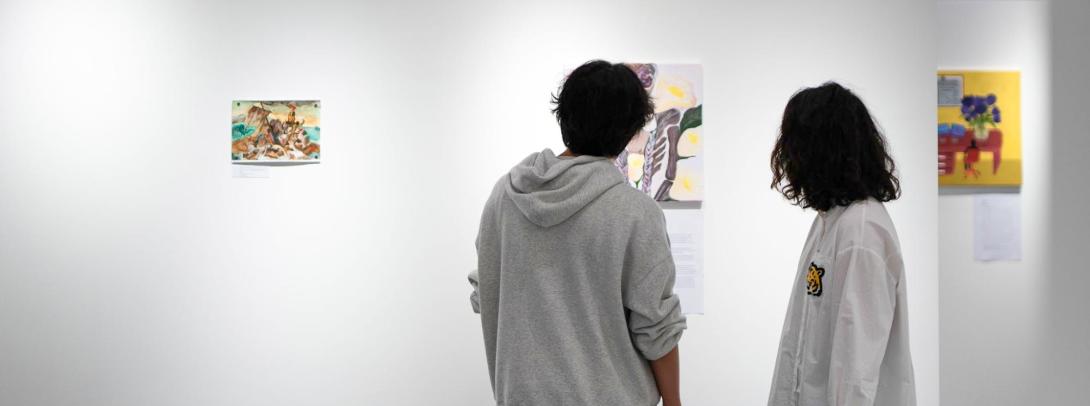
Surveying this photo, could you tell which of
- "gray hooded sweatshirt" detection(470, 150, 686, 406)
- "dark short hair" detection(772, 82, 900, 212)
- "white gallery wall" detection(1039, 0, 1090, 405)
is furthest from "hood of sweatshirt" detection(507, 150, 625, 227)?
"white gallery wall" detection(1039, 0, 1090, 405)

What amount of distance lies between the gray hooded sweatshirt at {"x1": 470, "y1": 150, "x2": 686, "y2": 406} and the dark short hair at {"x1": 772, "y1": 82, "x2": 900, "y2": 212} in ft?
1.21

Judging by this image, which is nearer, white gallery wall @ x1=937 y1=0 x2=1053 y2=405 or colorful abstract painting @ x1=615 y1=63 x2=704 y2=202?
white gallery wall @ x1=937 y1=0 x2=1053 y2=405

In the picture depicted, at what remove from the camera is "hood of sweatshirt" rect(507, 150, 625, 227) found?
1636mm

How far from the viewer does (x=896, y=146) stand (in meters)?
3.35

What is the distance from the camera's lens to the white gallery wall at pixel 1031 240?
2928mm

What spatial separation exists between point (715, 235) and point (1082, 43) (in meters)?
1.51

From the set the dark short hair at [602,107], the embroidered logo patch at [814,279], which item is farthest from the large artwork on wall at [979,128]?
the dark short hair at [602,107]

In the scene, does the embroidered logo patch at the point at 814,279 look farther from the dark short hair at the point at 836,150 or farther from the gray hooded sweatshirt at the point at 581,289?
the gray hooded sweatshirt at the point at 581,289

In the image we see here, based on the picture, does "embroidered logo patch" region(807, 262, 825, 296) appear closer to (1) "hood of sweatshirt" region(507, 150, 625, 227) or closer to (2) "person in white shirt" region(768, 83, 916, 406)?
(2) "person in white shirt" region(768, 83, 916, 406)

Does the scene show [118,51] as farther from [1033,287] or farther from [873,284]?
[1033,287]

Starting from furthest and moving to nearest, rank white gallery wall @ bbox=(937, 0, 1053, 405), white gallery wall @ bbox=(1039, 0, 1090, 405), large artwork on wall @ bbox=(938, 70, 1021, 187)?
large artwork on wall @ bbox=(938, 70, 1021, 187), white gallery wall @ bbox=(937, 0, 1053, 405), white gallery wall @ bbox=(1039, 0, 1090, 405)

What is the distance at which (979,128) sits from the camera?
10.9ft

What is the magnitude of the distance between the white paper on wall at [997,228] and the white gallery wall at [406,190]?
192 millimetres

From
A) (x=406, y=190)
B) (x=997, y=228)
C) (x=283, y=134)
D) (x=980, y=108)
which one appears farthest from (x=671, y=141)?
(x=283, y=134)
